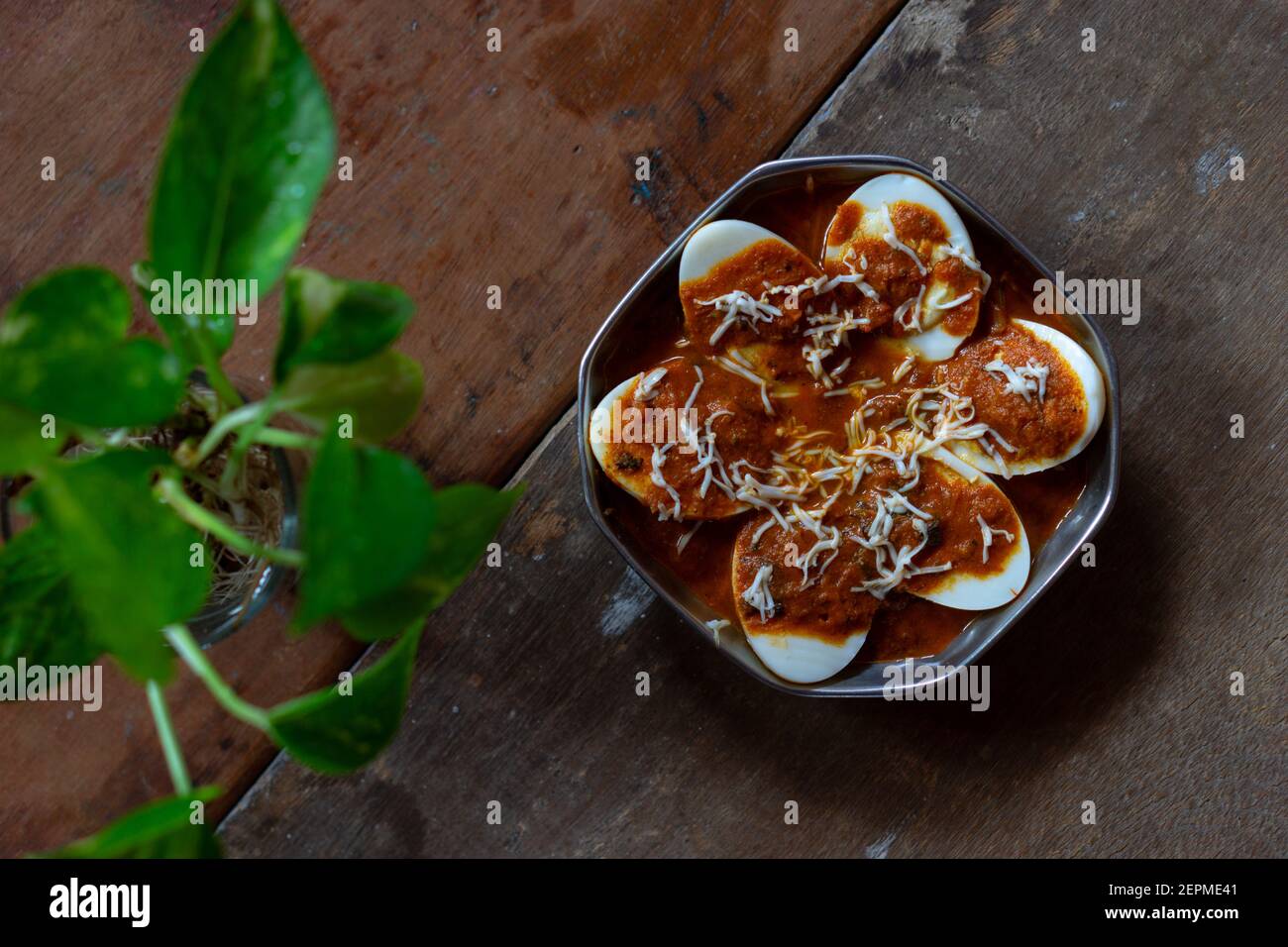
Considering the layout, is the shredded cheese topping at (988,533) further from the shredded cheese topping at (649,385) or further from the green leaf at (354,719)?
the green leaf at (354,719)

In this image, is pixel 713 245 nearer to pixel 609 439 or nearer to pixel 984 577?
pixel 609 439

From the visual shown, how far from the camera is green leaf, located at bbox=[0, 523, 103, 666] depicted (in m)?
0.58

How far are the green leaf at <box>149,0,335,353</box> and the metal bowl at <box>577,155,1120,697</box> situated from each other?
0.35 metres

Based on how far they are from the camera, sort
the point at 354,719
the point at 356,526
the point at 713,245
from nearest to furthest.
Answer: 1. the point at 356,526
2. the point at 354,719
3. the point at 713,245

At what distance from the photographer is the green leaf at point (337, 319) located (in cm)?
49

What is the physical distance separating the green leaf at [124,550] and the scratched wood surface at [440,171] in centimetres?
40

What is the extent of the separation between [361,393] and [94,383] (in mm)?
122

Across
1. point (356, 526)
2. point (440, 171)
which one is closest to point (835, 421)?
point (440, 171)

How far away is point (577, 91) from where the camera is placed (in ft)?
3.01

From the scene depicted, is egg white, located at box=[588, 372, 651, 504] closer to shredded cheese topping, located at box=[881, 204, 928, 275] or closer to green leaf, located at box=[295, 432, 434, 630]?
shredded cheese topping, located at box=[881, 204, 928, 275]

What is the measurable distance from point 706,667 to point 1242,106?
720 millimetres

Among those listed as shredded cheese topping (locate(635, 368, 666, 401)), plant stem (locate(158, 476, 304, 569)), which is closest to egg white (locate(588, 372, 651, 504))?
shredded cheese topping (locate(635, 368, 666, 401))

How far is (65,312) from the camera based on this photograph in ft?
1.55
